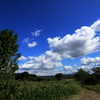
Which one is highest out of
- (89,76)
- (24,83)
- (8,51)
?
(8,51)

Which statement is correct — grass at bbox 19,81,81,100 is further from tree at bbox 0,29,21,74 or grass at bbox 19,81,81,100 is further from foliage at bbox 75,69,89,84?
foliage at bbox 75,69,89,84

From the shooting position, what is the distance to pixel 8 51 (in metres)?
13.1

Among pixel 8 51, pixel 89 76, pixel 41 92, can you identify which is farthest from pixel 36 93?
pixel 89 76

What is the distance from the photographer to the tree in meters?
12.5

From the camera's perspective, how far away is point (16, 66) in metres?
13.4

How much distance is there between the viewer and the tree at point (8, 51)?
12.5m

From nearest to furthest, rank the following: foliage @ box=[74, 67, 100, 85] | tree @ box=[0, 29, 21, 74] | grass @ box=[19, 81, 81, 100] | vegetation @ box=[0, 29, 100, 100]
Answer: vegetation @ box=[0, 29, 100, 100], grass @ box=[19, 81, 81, 100], tree @ box=[0, 29, 21, 74], foliage @ box=[74, 67, 100, 85]

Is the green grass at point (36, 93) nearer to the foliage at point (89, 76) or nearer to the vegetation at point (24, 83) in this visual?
the vegetation at point (24, 83)

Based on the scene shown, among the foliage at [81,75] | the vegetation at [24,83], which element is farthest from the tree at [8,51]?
the foliage at [81,75]

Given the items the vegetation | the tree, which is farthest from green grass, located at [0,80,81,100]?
the tree

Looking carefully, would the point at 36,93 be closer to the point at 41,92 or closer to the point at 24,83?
the point at 41,92

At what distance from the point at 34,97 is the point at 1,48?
28.4 feet

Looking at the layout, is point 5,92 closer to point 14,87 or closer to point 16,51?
point 14,87

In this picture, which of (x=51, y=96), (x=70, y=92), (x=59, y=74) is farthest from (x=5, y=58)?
(x=59, y=74)
